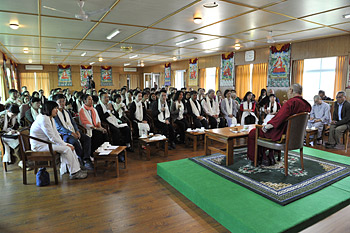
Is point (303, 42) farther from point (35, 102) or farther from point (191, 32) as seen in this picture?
point (35, 102)

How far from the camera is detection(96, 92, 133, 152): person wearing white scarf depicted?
5.02 meters

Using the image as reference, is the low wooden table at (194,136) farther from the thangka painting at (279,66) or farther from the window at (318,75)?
the window at (318,75)

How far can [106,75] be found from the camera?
631 inches

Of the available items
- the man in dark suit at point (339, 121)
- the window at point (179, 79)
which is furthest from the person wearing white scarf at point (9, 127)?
the window at point (179, 79)

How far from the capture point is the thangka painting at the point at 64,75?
1477 centimetres

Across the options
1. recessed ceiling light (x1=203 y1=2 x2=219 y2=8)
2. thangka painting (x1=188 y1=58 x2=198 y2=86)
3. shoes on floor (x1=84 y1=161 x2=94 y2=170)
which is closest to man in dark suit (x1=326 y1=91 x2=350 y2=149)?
recessed ceiling light (x1=203 y1=2 x2=219 y2=8)

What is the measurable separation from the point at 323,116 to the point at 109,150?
5279 millimetres

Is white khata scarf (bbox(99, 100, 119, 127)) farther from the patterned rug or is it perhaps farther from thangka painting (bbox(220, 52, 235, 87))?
thangka painting (bbox(220, 52, 235, 87))

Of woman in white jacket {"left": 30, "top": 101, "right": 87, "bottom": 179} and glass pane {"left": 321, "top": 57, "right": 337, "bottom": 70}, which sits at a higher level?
glass pane {"left": 321, "top": 57, "right": 337, "bottom": 70}

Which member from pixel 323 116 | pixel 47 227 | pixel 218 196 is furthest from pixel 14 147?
pixel 323 116

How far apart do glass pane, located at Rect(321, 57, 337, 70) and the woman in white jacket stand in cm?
799

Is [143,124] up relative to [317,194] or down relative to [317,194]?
up

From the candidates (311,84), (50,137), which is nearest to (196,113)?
(50,137)

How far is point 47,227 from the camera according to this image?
239cm
